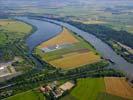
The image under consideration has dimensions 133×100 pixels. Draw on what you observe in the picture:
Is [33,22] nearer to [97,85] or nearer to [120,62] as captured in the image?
[120,62]

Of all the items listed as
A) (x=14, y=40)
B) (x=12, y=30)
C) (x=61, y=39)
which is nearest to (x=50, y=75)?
(x=61, y=39)

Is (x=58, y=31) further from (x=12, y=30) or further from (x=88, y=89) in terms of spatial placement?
(x=88, y=89)

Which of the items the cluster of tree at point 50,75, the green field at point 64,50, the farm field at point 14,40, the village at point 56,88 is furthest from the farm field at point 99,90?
the green field at point 64,50

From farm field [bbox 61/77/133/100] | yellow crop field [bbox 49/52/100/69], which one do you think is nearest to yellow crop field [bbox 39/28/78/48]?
yellow crop field [bbox 49/52/100/69]

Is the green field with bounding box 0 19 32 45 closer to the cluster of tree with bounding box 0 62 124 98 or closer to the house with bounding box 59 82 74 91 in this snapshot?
the cluster of tree with bounding box 0 62 124 98

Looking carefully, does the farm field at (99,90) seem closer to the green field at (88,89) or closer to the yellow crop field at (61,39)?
the green field at (88,89)

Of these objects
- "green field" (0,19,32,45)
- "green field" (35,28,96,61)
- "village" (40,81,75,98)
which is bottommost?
"village" (40,81,75,98)
